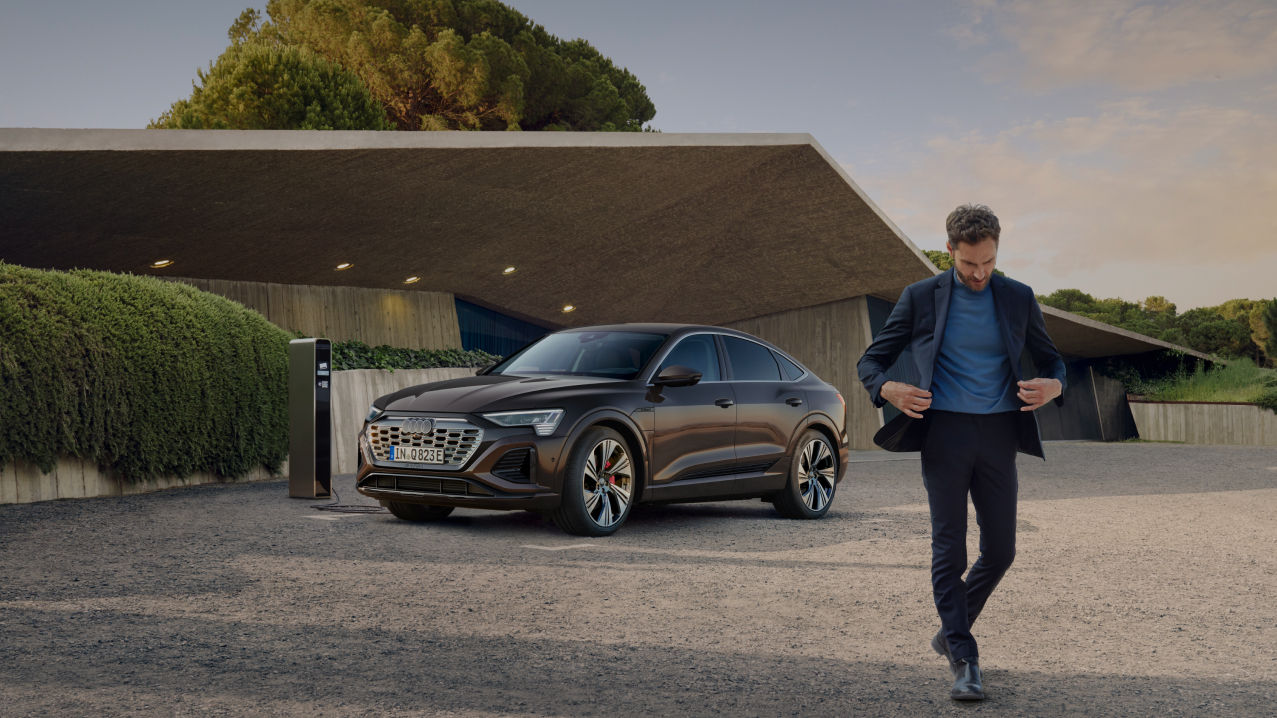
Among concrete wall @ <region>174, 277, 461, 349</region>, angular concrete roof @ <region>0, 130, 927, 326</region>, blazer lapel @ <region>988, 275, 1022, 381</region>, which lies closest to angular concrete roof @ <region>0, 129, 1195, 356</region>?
angular concrete roof @ <region>0, 130, 927, 326</region>

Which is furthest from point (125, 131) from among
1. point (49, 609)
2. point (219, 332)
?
point (49, 609)

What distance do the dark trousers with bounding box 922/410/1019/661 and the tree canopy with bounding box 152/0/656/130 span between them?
37010mm

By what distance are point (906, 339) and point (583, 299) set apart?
80.4 ft

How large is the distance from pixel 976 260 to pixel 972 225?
0.14 metres

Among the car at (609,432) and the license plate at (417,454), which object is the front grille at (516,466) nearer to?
the car at (609,432)

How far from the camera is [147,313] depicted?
12836mm

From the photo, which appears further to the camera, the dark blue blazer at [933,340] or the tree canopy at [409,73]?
the tree canopy at [409,73]

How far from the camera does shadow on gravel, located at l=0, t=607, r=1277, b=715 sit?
4625mm

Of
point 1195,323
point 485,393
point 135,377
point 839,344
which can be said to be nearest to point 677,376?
point 485,393

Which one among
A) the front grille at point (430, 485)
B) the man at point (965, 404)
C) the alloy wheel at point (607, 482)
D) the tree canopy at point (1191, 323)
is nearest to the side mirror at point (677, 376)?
the alloy wheel at point (607, 482)

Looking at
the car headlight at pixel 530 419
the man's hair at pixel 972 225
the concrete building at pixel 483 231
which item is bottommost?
the car headlight at pixel 530 419

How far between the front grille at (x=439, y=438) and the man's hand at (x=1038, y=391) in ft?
16.6

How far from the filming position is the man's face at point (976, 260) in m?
4.80

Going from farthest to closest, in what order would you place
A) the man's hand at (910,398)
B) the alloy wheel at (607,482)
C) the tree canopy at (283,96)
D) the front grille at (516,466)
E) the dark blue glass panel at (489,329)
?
the tree canopy at (283,96)
the dark blue glass panel at (489,329)
the alloy wheel at (607,482)
the front grille at (516,466)
the man's hand at (910,398)
